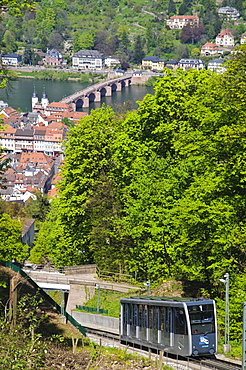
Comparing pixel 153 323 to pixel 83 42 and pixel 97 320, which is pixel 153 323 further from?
pixel 83 42

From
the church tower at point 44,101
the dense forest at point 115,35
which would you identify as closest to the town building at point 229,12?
the dense forest at point 115,35

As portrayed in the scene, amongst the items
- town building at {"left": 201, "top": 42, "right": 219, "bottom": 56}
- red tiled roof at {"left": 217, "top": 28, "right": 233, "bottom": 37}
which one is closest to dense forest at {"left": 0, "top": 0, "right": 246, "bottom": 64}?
town building at {"left": 201, "top": 42, "right": 219, "bottom": 56}

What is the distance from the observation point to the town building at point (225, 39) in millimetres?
182375

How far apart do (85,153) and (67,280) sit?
4.85 meters

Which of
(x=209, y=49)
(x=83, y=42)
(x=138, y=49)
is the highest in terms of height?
(x=83, y=42)

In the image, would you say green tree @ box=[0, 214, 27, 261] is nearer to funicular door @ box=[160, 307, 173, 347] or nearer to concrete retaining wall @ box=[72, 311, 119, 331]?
concrete retaining wall @ box=[72, 311, 119, 331]

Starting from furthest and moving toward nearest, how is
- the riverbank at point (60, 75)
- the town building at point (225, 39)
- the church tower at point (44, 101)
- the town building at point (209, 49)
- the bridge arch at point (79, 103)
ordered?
1. the town building at point (225, 39)
2. the town building at point (209, 49)
3. the riverbank at point (60, 75)
4. the bridge arch at point (79, 103)
5. the church tower at point (44, 101)

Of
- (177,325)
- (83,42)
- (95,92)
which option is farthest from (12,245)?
(83,42)

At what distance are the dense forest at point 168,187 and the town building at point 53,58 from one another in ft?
483

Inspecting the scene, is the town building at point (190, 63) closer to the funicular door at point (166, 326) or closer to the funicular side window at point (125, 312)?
the funicular side window at point (125, 312)

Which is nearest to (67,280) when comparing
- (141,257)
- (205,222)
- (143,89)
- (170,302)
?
(141,257)

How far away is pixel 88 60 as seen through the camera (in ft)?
567

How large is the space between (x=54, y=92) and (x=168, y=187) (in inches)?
4891

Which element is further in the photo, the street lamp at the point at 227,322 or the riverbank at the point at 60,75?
the riverbank at the point at 60,75
